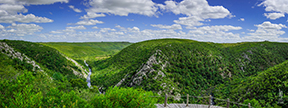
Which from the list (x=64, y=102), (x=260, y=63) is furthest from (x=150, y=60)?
(x=260, y=63)

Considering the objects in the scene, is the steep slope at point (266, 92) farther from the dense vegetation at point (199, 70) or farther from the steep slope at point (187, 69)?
the steep slope at point (187, 69)

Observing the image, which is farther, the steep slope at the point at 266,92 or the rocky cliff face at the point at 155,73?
the rocky cliff face at the point at 155,73

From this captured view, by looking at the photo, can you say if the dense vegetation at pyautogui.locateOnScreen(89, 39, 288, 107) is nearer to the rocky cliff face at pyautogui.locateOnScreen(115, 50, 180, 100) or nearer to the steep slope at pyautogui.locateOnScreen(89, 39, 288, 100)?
the steep slope at pyautogui.locateOnScreen(89, 39, 288, 100)

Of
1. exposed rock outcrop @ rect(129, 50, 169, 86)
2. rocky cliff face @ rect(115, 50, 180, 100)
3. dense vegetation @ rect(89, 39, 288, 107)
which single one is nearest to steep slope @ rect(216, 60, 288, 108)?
dense vegetation @ rect(89, 39, 288, 107)

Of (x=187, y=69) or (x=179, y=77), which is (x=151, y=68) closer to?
(x=179, y=77)

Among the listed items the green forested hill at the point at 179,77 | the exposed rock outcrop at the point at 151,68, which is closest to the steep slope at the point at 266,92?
the green forested hill at the point at 179,77

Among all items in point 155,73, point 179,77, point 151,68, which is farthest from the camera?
point 151,68

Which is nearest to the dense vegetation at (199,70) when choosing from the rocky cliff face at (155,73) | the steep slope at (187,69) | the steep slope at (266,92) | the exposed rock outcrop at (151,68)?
the steep slope at (187,69)

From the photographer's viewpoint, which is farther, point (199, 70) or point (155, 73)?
point (199, 70)

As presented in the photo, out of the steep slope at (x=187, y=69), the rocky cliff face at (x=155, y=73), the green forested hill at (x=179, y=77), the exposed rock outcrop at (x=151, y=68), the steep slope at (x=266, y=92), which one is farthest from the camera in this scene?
the exposed rock outcrop at (x=151, y=68)

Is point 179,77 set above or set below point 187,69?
below

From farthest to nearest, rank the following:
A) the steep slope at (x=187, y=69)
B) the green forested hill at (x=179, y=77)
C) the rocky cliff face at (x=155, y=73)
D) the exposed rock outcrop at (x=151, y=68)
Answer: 1. the exposed rock outcrop at (x=151, y=68)
2. the steep slope at (x=187, y=69)
3. the rocky cliff face at (x=155, y=73)
4. the green forested hill at (x=179, y=77)

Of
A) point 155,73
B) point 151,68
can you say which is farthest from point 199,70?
point 151,68

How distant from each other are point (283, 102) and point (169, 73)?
1097 inches
